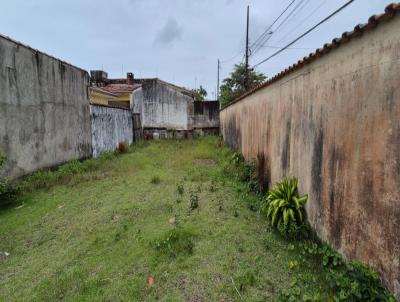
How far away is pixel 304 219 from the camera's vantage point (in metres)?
3.59

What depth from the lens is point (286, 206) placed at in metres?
3.63

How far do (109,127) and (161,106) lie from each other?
6479 mm

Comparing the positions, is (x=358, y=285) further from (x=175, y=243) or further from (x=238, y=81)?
(x=238, y=81)

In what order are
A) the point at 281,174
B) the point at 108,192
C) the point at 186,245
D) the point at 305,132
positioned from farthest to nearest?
the point at 108,192
the point at 281,174
the point at 305,132
the point at 186,245

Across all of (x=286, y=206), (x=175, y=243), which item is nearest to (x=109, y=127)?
(x=175, y=243)

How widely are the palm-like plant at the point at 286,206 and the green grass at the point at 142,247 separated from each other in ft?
0.65

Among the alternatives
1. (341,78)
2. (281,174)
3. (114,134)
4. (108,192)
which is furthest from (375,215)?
(114,134)

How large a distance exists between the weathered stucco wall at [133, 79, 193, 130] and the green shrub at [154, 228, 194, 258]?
13539 millimetres

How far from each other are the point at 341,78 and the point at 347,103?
0.30m

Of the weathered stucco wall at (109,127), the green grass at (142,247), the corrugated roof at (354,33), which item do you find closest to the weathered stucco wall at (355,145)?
the corrugated roof at (354,33)

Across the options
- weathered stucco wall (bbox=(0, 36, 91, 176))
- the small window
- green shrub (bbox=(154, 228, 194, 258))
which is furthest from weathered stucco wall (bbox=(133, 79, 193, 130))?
green shrub (bbox=(154, 228, 194, 258))

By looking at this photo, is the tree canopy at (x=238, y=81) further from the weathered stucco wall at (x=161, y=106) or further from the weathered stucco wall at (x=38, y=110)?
the weathered stucco wall at (x=38, y=110)

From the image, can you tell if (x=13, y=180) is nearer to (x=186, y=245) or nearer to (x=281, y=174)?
(x=186, y=245)

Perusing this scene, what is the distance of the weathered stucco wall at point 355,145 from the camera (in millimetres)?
1979
